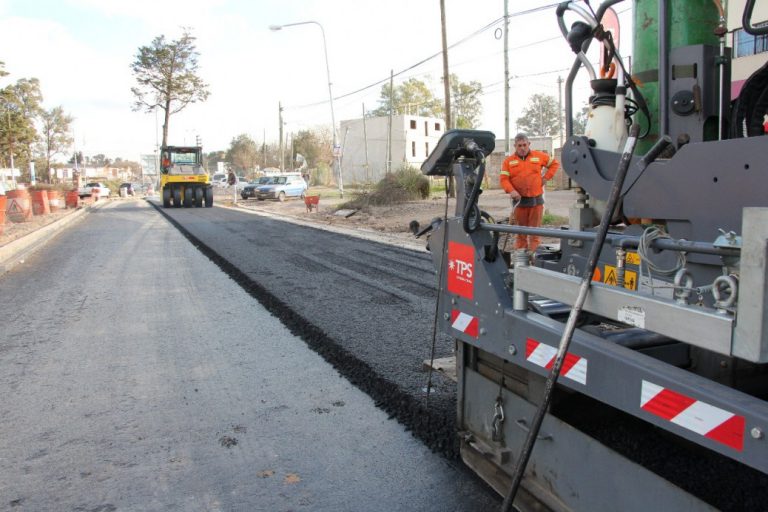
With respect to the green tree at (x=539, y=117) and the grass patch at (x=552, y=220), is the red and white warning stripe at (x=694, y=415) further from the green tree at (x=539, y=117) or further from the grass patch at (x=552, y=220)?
the green tree at (x=539, y=117)

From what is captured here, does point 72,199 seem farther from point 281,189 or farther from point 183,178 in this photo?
point 281,189

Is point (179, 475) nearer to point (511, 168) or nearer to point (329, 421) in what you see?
point (329, 421)

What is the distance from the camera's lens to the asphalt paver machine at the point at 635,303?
5.71 ft

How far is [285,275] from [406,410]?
5.26 meters

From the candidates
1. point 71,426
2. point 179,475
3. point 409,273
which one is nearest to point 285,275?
point 409,273

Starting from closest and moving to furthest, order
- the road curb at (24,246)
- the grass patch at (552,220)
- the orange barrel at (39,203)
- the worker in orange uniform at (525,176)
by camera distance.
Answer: the worker in orange uniform at (525,176) → the road curb at (24,246) → the grass patch at (552,220) → the orange barrel at (39,203)

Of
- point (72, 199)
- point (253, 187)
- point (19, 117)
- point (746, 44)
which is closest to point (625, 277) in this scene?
point (746, 44)

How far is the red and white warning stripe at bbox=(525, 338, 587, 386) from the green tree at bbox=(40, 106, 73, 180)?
63.5 meters

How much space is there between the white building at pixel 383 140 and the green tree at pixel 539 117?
86.0 feet

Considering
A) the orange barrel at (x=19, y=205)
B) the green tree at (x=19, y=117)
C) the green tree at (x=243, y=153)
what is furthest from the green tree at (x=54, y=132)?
the orange barrel at (x=19, y=205)

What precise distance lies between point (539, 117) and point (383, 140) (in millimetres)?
39101

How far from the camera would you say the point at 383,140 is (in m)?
68.9

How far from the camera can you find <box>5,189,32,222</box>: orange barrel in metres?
21.1

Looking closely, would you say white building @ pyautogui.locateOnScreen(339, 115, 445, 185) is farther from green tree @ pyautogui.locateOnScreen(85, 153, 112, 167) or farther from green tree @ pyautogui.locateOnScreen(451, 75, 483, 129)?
green tree @ pyautogui.locateOnScreen(85, 153, 112, 167)
